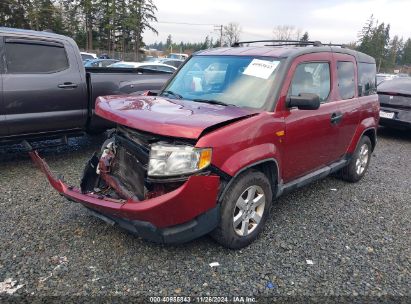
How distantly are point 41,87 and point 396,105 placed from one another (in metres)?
7.93

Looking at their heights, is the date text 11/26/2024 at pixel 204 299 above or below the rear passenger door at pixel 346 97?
below

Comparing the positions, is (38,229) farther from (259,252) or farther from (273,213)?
(273,213)

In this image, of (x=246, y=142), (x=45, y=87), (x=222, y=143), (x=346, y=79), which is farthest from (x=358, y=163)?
(x=45, y=87)

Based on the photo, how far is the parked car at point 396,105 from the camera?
8.57 m

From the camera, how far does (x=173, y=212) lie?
2.70 m

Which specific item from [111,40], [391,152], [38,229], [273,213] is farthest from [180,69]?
[111,40]

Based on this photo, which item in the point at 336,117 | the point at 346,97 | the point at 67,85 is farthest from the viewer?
the point at 67,85

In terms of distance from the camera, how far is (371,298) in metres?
2.77

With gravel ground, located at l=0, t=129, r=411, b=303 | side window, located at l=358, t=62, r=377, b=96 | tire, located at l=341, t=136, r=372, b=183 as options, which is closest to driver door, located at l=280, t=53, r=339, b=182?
gravel ground, located at l=0, t=129, r=411, b=303

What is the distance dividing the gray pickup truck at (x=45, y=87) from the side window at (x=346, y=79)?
3474mm

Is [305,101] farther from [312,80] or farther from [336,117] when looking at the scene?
[336,117]

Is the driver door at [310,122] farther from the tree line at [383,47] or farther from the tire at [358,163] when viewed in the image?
the tree line at [383,47]

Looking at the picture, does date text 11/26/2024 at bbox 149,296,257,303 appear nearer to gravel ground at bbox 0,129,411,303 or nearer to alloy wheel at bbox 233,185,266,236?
gravel ground at bbox 0,129,411,303

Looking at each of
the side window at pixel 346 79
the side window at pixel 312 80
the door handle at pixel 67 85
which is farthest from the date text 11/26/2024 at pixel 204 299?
the door handle at pixel 67 85
